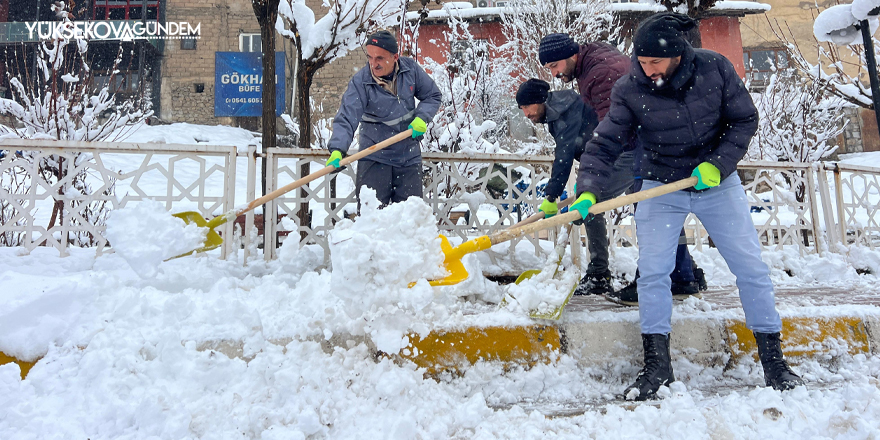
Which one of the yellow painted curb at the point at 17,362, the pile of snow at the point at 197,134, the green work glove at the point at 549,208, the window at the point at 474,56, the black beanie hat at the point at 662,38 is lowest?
the yellow painted curb at the point at 17,362

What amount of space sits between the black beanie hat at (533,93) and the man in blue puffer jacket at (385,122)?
2.43 ft

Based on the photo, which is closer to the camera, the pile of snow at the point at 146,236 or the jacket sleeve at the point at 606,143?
the jacket sleeve at the point at 606,143

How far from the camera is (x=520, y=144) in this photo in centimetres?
1250

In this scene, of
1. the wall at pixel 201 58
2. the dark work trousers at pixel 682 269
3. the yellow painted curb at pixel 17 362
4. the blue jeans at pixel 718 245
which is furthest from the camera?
the wall at pixel 201 58


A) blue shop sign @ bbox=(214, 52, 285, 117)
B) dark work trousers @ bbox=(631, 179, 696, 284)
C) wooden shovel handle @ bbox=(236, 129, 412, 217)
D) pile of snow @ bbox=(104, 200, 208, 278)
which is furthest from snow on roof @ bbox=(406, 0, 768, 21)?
pile of snow @ bbox=(104, 200, 208, 278)

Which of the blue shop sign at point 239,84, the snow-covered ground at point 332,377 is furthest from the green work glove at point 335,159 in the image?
the blue shop sign at point 239,84

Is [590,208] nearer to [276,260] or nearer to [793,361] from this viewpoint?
[793,361]

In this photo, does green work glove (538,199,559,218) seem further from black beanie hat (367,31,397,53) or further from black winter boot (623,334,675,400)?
black beanie hat (367,31,397,53)

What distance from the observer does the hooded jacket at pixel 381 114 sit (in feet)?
11.2

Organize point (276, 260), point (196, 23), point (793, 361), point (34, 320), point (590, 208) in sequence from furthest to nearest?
point (196, 23), point (276, 260), point (793, 361), point (590, 208), point (34, 320)

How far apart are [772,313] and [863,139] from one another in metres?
→ 22.9

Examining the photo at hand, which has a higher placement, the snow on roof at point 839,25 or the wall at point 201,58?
the wall at point 201,58

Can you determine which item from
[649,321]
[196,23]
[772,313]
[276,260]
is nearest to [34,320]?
[276,260]

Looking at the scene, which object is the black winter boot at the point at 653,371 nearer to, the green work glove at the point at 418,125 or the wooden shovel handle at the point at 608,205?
the wooden shovel handle at the point at 608,205
